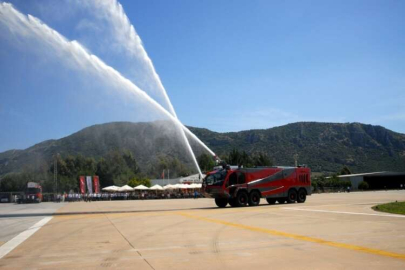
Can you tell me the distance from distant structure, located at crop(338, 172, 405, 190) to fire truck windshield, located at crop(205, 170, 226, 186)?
72.5 m

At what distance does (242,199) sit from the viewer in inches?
1254

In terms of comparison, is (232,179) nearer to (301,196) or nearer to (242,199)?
(242,199)

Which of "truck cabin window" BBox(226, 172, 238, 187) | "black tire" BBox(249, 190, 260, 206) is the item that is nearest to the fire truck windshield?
"truck cabin window" BBox(226, 172, 238, 187)

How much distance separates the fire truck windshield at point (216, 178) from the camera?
103 feet

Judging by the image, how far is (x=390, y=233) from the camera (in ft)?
43.0

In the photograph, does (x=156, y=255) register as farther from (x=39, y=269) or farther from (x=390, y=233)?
(x=390, y=233)

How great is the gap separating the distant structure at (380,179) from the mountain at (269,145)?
165 ft

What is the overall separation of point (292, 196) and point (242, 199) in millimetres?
5341

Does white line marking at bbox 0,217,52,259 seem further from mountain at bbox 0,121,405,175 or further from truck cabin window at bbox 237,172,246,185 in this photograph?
mountain at bbox 0,121,405,175

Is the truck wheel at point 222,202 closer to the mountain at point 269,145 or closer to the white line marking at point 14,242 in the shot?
the white line marking at point 14,242

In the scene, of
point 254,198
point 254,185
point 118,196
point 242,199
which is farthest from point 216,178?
point 118,196

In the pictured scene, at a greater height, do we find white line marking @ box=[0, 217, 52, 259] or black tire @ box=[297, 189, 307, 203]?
white line marking @ box=[0, 217, 52, 259]

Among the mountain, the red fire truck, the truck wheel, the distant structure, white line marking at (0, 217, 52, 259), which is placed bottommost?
the distant structure

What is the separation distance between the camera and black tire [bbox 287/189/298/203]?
113 ft
